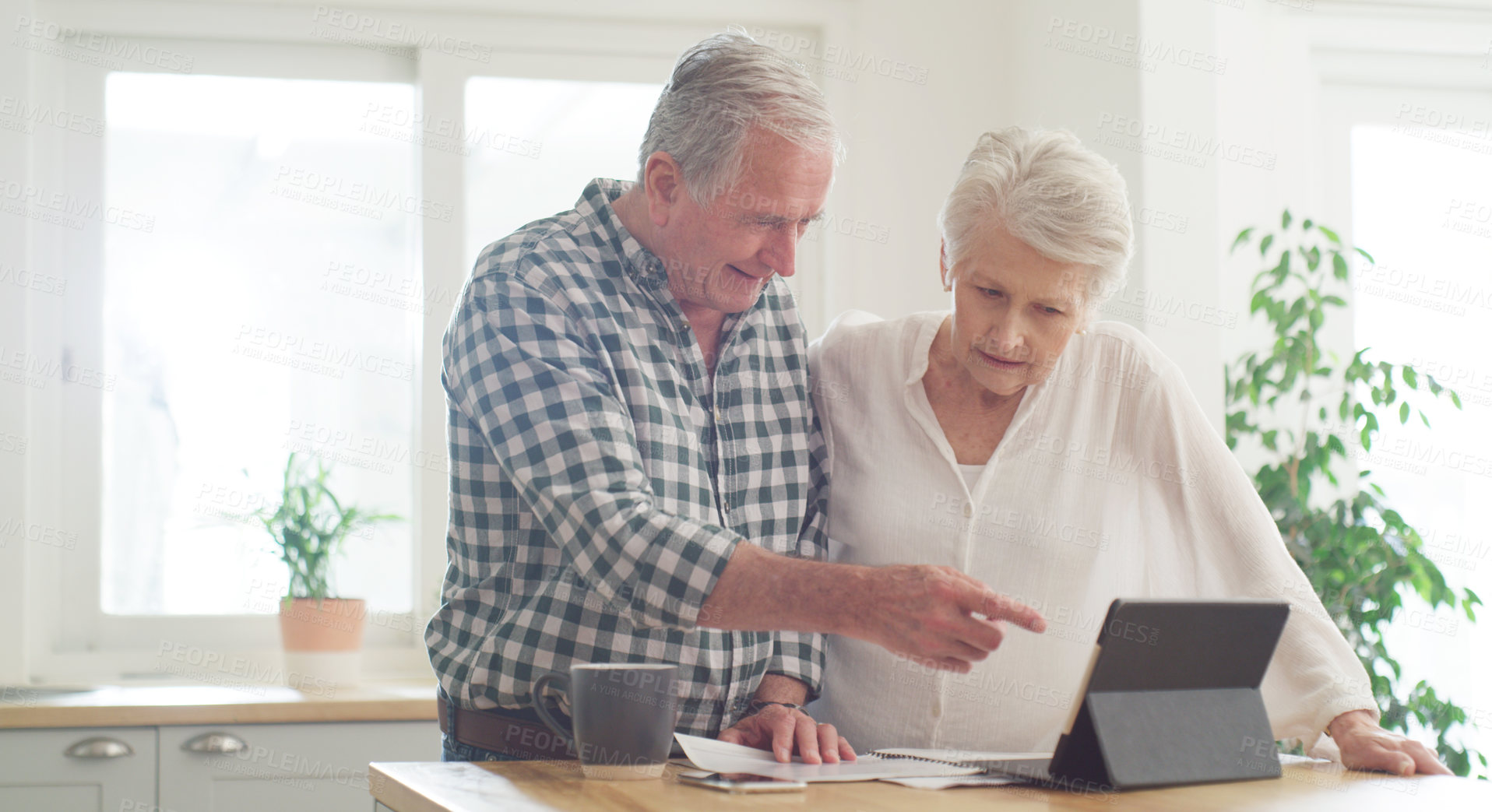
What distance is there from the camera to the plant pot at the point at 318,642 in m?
2.53

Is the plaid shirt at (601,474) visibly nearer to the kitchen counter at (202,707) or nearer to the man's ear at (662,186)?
the man's ear at (662,186)

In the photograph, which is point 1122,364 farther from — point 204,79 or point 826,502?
point 204,79

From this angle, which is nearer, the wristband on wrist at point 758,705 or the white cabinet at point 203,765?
the wristband on wrist at point 758,705

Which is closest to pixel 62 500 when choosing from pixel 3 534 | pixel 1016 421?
pixel 3 534

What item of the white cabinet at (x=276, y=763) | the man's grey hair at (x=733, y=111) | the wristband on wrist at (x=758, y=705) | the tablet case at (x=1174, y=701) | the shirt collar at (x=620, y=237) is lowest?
the white cabinet at (x=276, y=763)

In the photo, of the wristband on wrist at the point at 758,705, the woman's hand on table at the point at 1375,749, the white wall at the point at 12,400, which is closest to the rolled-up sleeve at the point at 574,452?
the wristband on wrist at the point at 758,705

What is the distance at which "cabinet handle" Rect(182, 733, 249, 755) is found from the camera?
2.23 m

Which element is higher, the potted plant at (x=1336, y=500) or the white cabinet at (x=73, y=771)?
the potted plant at (x=1336, y=500)

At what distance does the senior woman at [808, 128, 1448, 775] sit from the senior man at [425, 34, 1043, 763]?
106 millimetres

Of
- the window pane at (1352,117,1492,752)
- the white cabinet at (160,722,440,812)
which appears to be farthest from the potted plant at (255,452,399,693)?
the window pane at (1352,117,1492,752)

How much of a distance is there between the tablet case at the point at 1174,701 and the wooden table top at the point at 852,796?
0.07 ft

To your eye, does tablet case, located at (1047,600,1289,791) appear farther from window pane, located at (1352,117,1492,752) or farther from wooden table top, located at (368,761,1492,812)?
window pane, located at (1352,117,1492,752)

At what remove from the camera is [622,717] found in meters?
1.00

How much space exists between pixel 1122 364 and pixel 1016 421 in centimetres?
14
